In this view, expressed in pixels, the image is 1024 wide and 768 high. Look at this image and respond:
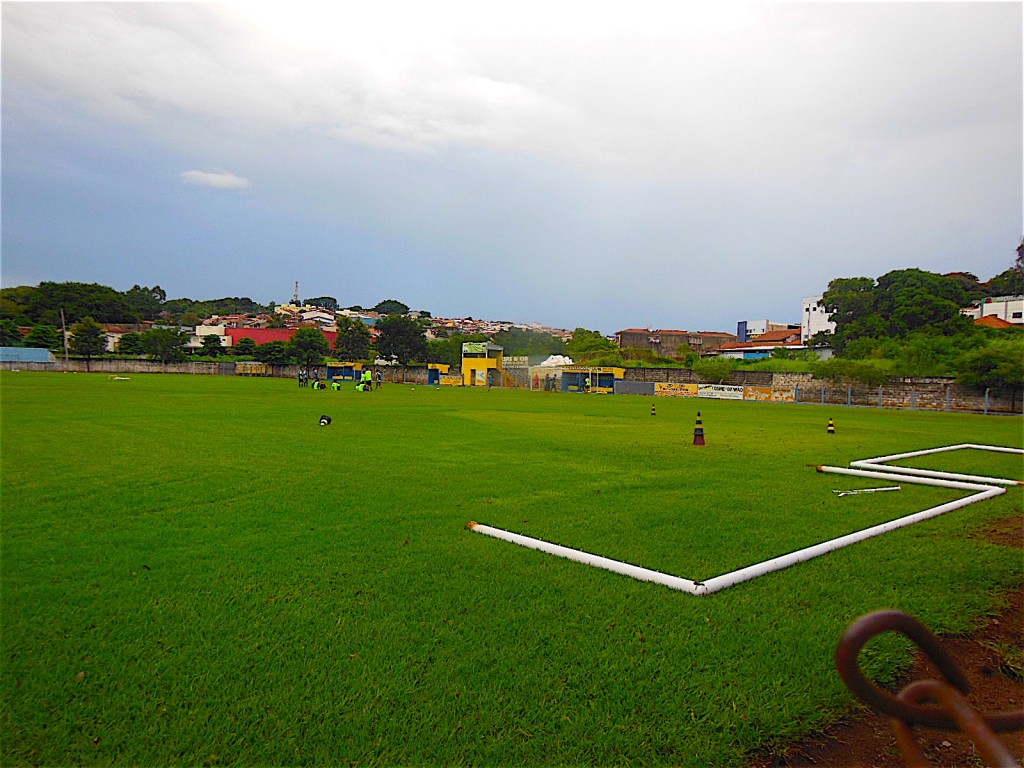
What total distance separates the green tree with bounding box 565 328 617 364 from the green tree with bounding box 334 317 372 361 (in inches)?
939

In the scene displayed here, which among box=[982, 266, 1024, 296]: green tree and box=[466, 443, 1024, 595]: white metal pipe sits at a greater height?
box=[982, 266, 1024, 296]: green tree

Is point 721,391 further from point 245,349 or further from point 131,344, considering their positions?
point 131,344

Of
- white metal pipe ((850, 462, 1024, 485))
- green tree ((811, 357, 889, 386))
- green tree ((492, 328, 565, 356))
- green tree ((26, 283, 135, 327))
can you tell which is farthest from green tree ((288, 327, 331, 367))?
white metal pipe ((850, 462, 1024, 485))

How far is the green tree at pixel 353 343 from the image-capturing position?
76.5 meters

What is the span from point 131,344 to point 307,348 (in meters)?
20.5

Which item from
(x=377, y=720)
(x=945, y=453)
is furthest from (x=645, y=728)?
(x=945, y=453)

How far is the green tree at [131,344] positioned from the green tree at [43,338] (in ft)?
19.2

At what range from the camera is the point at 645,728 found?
2.65 metres

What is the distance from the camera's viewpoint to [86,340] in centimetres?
6775

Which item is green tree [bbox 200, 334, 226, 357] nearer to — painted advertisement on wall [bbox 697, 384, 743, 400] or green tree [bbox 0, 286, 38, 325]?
green tree [bbox 0, 286, 38, 325]

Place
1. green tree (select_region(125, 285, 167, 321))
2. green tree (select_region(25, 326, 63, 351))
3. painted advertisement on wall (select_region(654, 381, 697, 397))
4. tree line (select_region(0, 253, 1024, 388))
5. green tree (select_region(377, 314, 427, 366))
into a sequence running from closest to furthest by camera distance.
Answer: tree line (select_region(0, 253, 1024, 388))
painted advertisement on wall (select_region(654, 381, 697, 397))
green tree (select_region(25, 326, 63, 351))
green tree (select_region(377, 314, 427, 366))
green tree (select_region(125, 285, 167, 321))

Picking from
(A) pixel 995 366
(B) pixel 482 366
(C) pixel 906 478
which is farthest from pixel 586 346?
(C) pixel 906 478

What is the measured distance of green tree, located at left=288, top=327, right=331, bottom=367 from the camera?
7125 centimetres

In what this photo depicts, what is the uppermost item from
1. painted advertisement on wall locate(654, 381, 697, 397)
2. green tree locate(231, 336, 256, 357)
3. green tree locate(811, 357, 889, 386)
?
green tree locate(231, 336, 256, 357)
